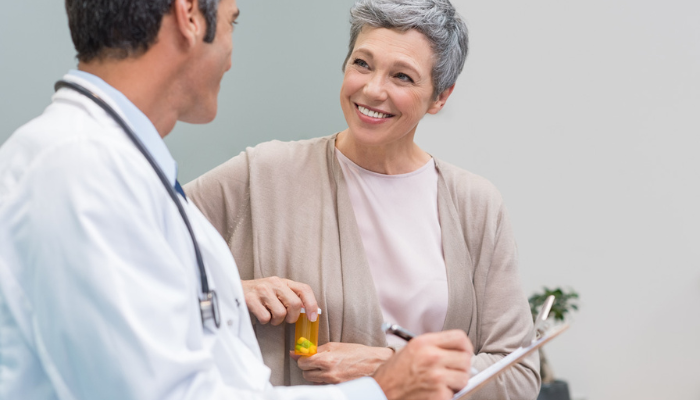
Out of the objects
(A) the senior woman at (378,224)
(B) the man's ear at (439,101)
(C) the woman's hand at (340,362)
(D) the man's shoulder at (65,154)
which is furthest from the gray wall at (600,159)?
(D) the man's shoulder at (65,154)

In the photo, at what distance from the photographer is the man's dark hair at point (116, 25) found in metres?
0.96

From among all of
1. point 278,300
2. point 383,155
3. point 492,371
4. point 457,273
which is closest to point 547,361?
point 457,273

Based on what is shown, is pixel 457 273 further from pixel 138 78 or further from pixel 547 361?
pixel 547 361

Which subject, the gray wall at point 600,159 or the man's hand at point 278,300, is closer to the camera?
the man's hand at point 278,300

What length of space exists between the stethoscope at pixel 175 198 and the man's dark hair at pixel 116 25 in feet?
0.25

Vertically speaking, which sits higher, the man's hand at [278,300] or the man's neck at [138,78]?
the man's neck at [138,78]

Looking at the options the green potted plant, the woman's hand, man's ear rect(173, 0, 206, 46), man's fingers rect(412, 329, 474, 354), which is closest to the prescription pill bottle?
the woman's hand

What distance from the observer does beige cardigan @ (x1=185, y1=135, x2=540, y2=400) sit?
5.47 feet

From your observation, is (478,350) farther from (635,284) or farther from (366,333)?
(635,284)

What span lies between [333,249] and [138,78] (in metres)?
0.82

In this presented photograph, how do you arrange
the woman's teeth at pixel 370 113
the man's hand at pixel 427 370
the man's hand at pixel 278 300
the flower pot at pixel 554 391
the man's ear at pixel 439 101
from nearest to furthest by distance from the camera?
the man's hand at pixel 427 370 < the man's hand at pixel 278 300 < the woman's teeth at pixel 370 113 < the man's ear at pixel 439 101 < the flower pot at pixel 554 391

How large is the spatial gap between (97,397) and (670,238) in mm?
3930

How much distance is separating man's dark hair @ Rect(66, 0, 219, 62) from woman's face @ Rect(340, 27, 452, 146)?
83 cm

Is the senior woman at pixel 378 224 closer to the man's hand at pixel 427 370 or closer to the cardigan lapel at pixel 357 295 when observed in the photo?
the cardigan lapel at pixel 357 295
